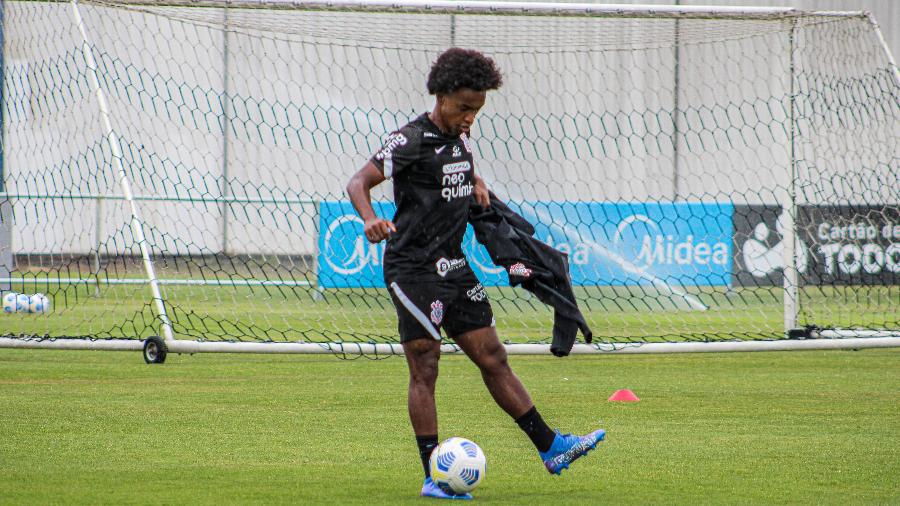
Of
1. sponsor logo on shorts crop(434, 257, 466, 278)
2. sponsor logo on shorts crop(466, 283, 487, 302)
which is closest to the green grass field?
sponsor logo on shorts crop(466, 283, 487, 302)

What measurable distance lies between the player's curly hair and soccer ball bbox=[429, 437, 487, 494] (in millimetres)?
1412

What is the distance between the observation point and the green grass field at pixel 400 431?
15.7 ft

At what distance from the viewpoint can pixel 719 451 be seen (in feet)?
18.9

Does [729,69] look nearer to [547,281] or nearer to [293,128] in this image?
[293,128]

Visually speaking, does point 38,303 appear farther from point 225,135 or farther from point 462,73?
point 462,73

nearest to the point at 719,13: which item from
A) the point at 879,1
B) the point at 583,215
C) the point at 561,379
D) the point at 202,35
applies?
the point at 561,379

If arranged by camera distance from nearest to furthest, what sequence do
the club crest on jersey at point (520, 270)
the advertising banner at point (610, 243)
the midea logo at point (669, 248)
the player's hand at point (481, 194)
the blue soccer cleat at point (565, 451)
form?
the blue soccer cleat at point (565, 451), the player's hand at point (481, 194), the club crest on jersey at point (520, 270), the advertising banner at point (610, 243), the midea logo at point (669, 248)

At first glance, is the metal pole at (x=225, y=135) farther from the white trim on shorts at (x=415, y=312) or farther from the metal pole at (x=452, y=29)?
the white trim on shorts at (x=415, y=312)

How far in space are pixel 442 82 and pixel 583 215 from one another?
363 inches

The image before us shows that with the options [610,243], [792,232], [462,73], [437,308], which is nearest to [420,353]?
[437,308]

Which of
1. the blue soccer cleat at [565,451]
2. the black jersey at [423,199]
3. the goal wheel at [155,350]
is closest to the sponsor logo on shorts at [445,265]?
the black jersey at [423,199]

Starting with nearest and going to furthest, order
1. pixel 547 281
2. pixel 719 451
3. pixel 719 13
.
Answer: pixel 547 281, pixel 719 451, pixel 719 13

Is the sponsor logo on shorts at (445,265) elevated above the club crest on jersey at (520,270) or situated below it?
above

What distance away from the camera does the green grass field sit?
4777 mm
